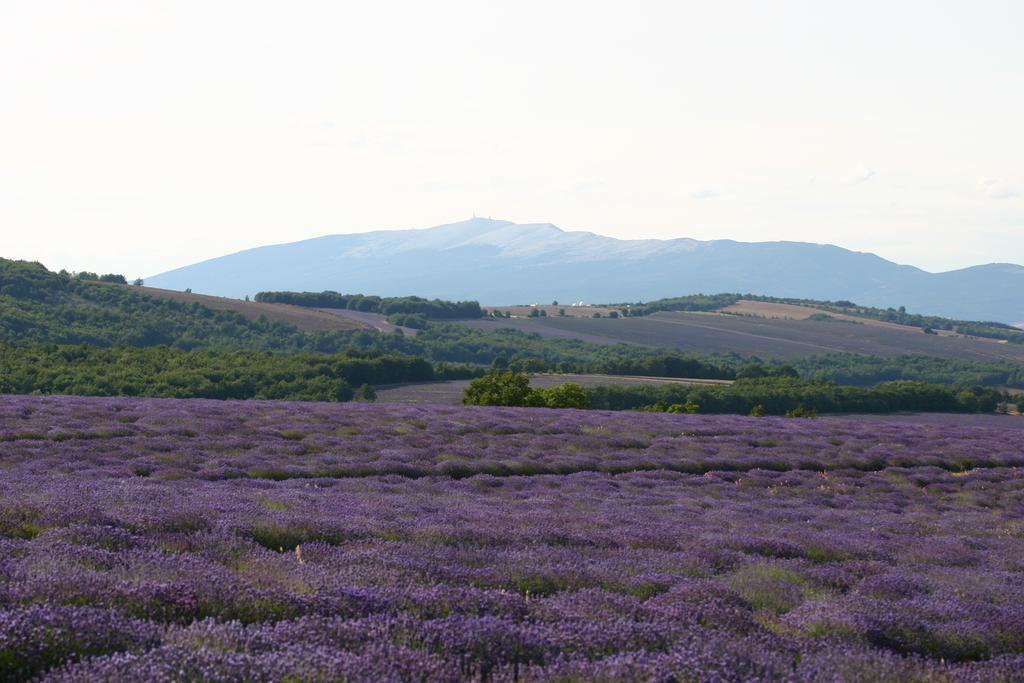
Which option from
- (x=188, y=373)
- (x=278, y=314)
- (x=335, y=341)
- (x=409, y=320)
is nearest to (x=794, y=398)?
(x=188, y=373)

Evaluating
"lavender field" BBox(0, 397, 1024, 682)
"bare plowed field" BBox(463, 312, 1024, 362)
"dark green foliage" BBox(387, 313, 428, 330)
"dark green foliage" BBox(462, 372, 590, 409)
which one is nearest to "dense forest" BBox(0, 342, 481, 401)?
"dark green foliage" BBox(462, 372, 590, 409)

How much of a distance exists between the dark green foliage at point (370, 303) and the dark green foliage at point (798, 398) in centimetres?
8800

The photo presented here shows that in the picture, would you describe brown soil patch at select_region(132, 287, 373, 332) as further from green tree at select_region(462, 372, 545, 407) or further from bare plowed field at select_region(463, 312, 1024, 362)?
green tree at select_region(462, 372, 545, 407)

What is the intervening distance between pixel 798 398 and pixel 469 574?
2582 inches

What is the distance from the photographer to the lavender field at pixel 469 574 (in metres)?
5.91

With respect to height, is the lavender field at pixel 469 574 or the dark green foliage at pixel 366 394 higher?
the lavender field at pixel 469 574

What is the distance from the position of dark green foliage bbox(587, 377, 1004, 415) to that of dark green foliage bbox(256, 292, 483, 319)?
88.0m

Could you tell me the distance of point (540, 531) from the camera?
12258 mm

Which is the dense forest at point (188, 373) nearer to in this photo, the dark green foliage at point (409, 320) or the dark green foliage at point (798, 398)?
the dark green foliage at point (798, 398)

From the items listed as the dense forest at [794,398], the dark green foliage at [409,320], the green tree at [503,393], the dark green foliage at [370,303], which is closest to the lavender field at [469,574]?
the green tree at [503,393]

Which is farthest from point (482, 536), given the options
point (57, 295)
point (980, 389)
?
point (57, 295)

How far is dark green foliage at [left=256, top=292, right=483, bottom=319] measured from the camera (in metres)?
161

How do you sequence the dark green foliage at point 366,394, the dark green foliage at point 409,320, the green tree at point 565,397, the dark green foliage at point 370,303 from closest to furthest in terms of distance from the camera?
the green tree at point 565,397
the dark green foliage at point 366,394
the dark green foliage at point 409,320
the dark green foliage at point 370,303

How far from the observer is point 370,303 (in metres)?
166
